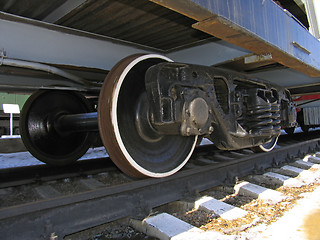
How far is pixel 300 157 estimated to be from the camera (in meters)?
4.67

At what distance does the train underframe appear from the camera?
2148 mm

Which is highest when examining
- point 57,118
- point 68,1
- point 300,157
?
point 68,1

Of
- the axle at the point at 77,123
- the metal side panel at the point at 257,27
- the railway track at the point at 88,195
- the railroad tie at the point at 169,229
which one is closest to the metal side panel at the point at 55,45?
the axle at the point at 77,123

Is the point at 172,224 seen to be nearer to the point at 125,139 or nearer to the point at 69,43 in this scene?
the point at 125,139

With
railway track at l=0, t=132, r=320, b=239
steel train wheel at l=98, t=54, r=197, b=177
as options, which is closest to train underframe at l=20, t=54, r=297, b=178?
steel train wheel at l=98, t=54, r=197, b=177

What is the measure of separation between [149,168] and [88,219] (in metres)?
0.64

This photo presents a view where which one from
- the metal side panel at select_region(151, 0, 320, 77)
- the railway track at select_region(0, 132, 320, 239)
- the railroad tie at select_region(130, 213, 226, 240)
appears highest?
the metal side panel at select_region(151, 0, 320, 77)

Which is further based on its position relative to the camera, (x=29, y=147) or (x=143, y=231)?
(x=29, y=147)

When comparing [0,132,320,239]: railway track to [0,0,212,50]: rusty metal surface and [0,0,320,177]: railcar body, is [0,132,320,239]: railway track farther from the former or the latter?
[0,0,212,50]: rusty metal surface

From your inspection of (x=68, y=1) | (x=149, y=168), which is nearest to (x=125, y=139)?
(x=149, y=168)

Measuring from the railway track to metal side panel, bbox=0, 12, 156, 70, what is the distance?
1231mm

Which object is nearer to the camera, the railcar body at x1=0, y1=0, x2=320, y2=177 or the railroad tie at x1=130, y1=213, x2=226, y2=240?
the railroad tie at x1=130, y1=213, x2=226, y2=240

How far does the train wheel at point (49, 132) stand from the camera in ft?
11.1

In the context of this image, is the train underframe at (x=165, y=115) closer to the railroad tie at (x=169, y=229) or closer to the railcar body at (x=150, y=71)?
the railcar body at (x=150, y=71)
